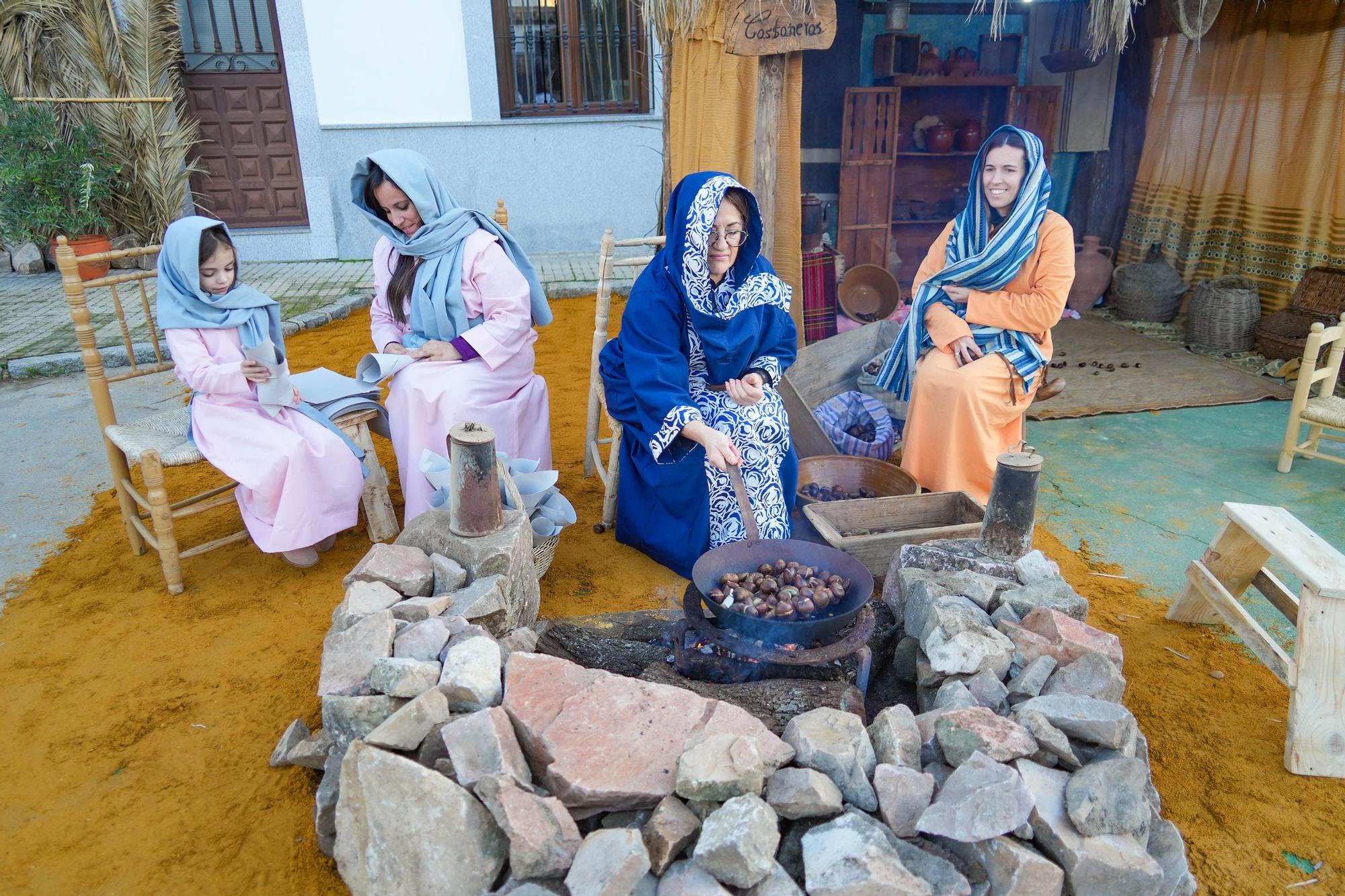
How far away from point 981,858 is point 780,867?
17.7 inches

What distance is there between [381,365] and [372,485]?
520mm

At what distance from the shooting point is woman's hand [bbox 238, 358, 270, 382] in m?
3.37

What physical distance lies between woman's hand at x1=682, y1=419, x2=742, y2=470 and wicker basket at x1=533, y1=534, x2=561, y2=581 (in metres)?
0.71

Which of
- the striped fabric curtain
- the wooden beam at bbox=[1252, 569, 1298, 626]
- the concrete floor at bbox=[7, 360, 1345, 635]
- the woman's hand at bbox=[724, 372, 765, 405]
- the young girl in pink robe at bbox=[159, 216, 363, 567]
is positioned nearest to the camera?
the wooden beam at bbox=[1252, 569, 1298, 626]

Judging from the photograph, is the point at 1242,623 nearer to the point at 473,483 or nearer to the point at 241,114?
the point at 473,483

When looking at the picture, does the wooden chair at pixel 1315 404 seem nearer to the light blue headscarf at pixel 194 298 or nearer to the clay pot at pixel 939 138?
the clay pot at pixel 939 138

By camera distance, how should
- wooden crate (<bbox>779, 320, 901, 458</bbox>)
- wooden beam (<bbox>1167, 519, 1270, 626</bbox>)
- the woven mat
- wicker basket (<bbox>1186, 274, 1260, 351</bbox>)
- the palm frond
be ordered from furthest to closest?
1. the palm frond
2. wicker basket (<bbox>1186, 274, 1260, 351</bbox>)
3. the woven mat
4. wooden crate (<bbox>779, 320, 901, 458</bbox>)
5. wooden beam (<bbox>1167, 519, 1270, 626</bbox>)

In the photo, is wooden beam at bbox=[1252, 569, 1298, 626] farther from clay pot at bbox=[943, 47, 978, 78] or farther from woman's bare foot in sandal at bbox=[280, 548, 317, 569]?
clay pot at bbox=[943, 47, 978, 78]

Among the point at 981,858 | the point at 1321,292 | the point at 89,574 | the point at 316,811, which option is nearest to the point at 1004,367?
the point at 981,858

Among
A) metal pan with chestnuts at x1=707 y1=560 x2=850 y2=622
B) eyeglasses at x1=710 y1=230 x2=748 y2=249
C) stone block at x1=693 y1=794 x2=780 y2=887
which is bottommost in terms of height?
stone block at x1=693 y1=794 x2=780 y2=887

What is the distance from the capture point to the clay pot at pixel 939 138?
7488mm

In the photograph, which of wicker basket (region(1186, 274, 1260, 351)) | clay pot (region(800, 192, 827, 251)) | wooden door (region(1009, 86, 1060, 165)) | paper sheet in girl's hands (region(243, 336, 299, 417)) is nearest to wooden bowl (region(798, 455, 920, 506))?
paper sheet in girl's hands (region(243, 336, 299, 417))

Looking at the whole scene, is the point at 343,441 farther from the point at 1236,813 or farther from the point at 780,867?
the point at 1236,813

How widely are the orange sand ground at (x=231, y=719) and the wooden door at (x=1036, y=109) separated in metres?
5.14
